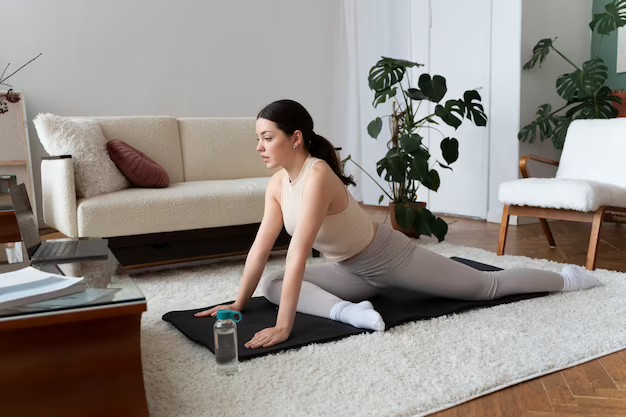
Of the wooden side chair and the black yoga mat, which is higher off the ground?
the wooden side chair

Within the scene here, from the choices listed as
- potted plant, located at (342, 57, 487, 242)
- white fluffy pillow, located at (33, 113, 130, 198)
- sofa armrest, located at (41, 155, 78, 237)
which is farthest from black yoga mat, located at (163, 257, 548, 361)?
potted plant, located at (342, 57, 487, 242)

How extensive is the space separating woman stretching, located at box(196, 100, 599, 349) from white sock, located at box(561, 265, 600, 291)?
0.08 metres

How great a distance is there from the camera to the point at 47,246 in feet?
6.84

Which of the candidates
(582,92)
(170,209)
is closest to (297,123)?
(170,209)

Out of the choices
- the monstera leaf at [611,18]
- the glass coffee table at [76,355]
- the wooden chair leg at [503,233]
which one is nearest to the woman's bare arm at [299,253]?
the glass coffee table at [76,355]

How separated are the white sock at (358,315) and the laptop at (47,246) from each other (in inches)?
34.5

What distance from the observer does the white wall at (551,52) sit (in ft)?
15.9

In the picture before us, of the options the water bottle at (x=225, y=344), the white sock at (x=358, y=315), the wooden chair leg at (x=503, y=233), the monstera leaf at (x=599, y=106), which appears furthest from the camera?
the monstera leaf at (x=599, y=106)

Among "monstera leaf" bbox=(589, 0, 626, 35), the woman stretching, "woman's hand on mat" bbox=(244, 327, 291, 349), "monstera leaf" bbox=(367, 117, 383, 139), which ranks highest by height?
"monstera leaf" bbox=(589, 0, 626, 35)

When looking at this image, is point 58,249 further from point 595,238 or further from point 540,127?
point 540,127

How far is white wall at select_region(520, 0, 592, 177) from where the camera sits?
4.85 meters

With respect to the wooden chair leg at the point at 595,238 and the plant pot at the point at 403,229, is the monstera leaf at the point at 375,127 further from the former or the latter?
the wooden chair leg at the point at 595,238

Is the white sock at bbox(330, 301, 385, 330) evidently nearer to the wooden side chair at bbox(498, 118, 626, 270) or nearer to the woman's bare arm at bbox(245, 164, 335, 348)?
the woman's bare arm at bbox(245, 164, 335, 348)

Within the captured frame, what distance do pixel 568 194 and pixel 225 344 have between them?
2221mm
